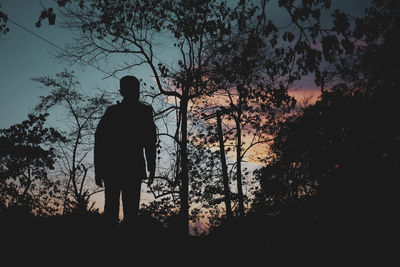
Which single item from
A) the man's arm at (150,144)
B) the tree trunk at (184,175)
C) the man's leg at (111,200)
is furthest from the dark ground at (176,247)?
the tree trunk at (184,175)

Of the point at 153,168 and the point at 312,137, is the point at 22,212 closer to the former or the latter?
the point at 153,168

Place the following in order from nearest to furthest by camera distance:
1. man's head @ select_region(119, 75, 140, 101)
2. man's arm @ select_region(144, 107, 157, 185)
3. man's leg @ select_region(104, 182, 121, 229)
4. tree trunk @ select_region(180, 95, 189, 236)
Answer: man's leg @ select_region(104, 182, 121, 229) < man's head @ select_region(119, 75, 140, 101) < man's arm @ select_region(144, 107, 157, 185) < tree trunk @ select_region(180, 95, 189, 236)

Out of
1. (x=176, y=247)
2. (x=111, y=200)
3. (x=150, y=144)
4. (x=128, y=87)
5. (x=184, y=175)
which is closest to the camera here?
(x=111, y=200)

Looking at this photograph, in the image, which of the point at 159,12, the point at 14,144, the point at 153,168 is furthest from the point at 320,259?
the point at 14,144

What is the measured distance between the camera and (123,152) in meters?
3.59

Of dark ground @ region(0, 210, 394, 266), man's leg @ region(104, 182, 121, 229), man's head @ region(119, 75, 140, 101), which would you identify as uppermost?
man's head @ region(119, 75, 140, 101)

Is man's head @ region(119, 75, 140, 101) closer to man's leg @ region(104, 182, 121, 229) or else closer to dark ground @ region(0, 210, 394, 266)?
man's leg @ region(104, 182, 121, 229)

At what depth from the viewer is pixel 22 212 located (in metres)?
5.59

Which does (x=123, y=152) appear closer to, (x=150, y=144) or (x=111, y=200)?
(x=150, y=144)

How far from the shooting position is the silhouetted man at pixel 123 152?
3.54 m

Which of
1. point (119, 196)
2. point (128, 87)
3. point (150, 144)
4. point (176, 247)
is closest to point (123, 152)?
point (150, 144)

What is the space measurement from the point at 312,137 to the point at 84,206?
A: 1801cm

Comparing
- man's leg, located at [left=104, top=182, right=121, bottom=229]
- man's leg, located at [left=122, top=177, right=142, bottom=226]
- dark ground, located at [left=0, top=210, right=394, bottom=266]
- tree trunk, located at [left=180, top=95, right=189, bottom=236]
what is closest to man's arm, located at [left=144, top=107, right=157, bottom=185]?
man's leg, located at [left=122, top=177, right=142, bottom=226]

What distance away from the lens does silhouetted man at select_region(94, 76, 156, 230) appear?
3537mm
